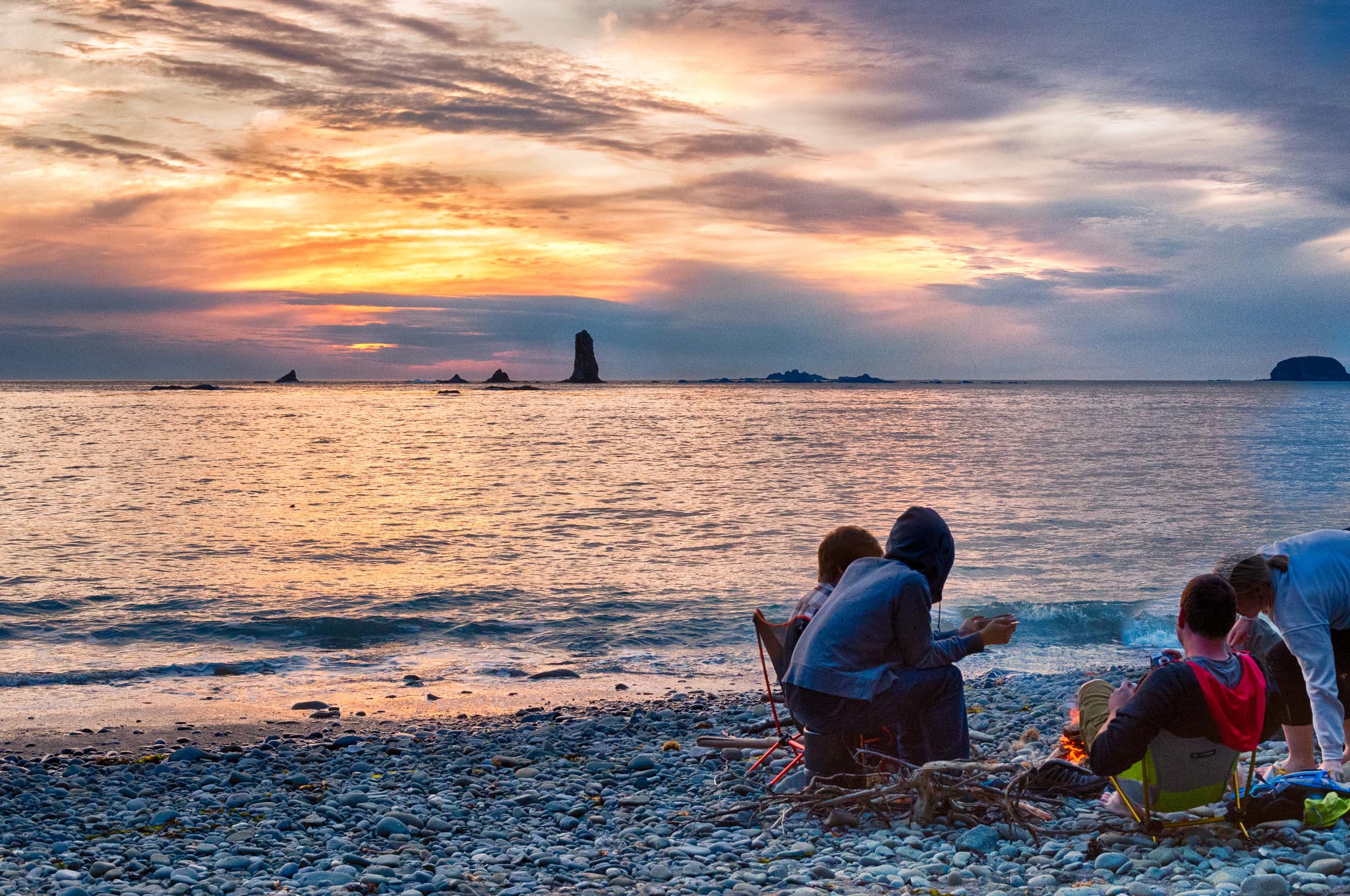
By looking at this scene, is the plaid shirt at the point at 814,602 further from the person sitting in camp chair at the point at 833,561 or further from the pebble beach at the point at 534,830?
the pebble beach at the point at 534,830

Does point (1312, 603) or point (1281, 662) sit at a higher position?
point (1312, 603)

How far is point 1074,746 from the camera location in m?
6.69

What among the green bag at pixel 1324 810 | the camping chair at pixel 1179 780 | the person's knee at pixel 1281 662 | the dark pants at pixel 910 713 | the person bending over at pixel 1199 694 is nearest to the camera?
the person bending over at pixel 1199 694

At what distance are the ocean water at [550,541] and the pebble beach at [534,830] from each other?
371 cm

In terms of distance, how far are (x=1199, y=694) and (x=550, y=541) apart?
19603 mm

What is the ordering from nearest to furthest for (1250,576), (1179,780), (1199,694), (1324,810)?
(1199,694) → (1179,780) → (1324,810) → (1250,576)

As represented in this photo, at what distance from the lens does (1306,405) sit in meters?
120

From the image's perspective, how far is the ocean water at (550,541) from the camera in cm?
1441

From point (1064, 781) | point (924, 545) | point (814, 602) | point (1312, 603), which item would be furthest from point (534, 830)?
point (1312, 603)

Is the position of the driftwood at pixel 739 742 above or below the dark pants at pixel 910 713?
below

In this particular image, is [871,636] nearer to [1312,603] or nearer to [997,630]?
[997,630]

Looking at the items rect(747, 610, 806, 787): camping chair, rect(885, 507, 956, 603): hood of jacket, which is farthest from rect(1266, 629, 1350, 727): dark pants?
rect(747, 610, 806, 787): camping chair

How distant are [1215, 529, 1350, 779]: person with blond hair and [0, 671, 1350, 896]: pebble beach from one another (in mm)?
759

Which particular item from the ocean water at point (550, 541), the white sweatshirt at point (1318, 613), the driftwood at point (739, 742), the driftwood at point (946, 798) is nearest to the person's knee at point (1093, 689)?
→ the driftwood at point (946, 798)
